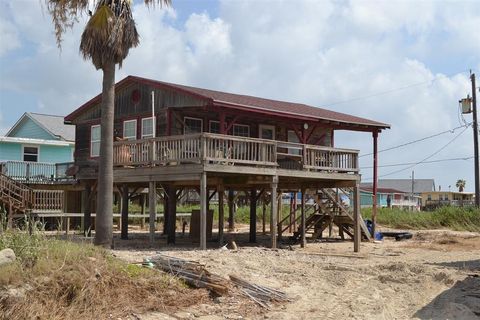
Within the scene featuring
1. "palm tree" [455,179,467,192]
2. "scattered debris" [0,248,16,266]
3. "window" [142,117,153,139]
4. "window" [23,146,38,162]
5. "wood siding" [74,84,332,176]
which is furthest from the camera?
"palm tree" [455,179,467,192]

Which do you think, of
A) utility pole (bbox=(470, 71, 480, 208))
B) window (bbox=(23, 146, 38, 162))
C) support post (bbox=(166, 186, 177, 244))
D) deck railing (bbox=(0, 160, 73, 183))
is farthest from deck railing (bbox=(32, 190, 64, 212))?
utility pole (bbox=(470, 71, 480, 208))

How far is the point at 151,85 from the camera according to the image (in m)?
23.5

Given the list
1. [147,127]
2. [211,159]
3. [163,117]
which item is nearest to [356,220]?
[211,159]

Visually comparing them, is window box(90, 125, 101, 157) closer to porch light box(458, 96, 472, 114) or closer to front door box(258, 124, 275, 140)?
front door box(258, 124, 275, 140)

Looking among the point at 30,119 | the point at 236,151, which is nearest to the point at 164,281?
the point at 236,151

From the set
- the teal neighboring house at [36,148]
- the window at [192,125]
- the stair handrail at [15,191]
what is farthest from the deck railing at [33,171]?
the window at [192,125]

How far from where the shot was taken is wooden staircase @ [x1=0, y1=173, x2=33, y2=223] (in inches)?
1025

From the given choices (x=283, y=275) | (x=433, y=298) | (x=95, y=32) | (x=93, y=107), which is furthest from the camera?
(x=93, y=107)

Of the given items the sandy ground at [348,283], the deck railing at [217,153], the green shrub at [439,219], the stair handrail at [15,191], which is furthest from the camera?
the green shrub at [439,219]

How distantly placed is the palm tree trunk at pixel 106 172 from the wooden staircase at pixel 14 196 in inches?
464

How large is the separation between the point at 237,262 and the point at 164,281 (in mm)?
3608

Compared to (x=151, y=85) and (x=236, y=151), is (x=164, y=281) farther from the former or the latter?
(x=151, y=85)

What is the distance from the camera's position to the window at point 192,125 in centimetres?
2328

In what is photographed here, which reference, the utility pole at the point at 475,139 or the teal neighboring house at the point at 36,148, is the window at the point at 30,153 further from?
the utility pole at the point at 475,139
